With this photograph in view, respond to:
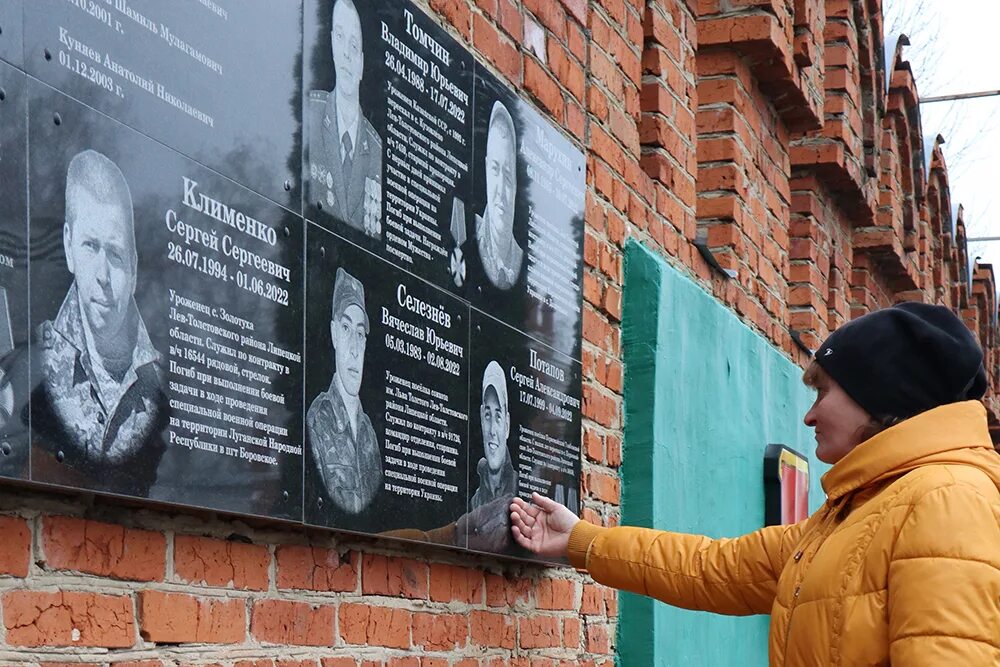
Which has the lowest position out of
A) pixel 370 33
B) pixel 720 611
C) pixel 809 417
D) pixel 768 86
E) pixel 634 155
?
pixel 720 611

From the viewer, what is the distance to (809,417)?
2986 mm

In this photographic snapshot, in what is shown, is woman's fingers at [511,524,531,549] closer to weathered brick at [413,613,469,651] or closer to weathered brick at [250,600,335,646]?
weathered brick at [413,613,469,651]

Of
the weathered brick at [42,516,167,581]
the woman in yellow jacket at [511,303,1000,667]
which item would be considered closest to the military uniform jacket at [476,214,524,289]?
the woman in yellow jacket at [511,303,1000,667]

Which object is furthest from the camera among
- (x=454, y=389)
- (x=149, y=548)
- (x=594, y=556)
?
(x=594, y=556)

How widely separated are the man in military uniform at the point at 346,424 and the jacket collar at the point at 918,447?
876 millimetres

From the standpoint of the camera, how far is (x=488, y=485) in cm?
313

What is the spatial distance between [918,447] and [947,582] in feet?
1.11

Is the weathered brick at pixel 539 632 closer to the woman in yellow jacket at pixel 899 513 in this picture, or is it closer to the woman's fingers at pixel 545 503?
the woman's fingers at pixel 545 503

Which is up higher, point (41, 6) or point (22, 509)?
point (41, 6)

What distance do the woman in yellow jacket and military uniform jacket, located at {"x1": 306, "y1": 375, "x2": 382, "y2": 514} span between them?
0.82 m

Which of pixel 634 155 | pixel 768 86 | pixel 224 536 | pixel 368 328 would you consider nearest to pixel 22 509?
pixel 224 536

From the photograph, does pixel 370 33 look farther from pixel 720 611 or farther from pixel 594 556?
pixel 720 611

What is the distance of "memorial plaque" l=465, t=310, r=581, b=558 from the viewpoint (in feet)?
10.1

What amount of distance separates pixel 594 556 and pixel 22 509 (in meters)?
1.75
